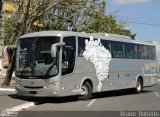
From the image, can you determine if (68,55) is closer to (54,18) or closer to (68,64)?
(68,64)

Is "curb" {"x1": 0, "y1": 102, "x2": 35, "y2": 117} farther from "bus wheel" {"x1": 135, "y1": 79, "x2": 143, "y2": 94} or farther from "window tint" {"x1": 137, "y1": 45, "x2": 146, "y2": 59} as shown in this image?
"window tint" {"x1": 137, "y1": 45, "x2": 146, "y2": 59}

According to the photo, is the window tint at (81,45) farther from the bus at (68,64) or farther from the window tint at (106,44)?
the window tint at (106,44)

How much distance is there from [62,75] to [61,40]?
147 centimetres

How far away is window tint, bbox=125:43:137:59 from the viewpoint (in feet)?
82.4

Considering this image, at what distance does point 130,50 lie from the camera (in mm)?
25531

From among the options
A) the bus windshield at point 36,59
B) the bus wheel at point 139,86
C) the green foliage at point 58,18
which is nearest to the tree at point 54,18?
the green foliage at point 58,18

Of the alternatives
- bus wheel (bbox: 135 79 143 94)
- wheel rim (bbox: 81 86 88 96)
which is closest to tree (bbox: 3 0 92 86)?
bus wheel (bbox: 135 79 143 94)

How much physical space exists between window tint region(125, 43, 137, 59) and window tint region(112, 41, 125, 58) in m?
0.61

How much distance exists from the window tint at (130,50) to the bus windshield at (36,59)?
698 cm

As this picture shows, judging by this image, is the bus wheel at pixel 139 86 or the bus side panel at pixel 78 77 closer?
the bus side panel at pixel 78 77

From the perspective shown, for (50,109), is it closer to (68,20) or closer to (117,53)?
(117,53)

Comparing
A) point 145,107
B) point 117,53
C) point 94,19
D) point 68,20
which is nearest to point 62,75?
point 145,107
